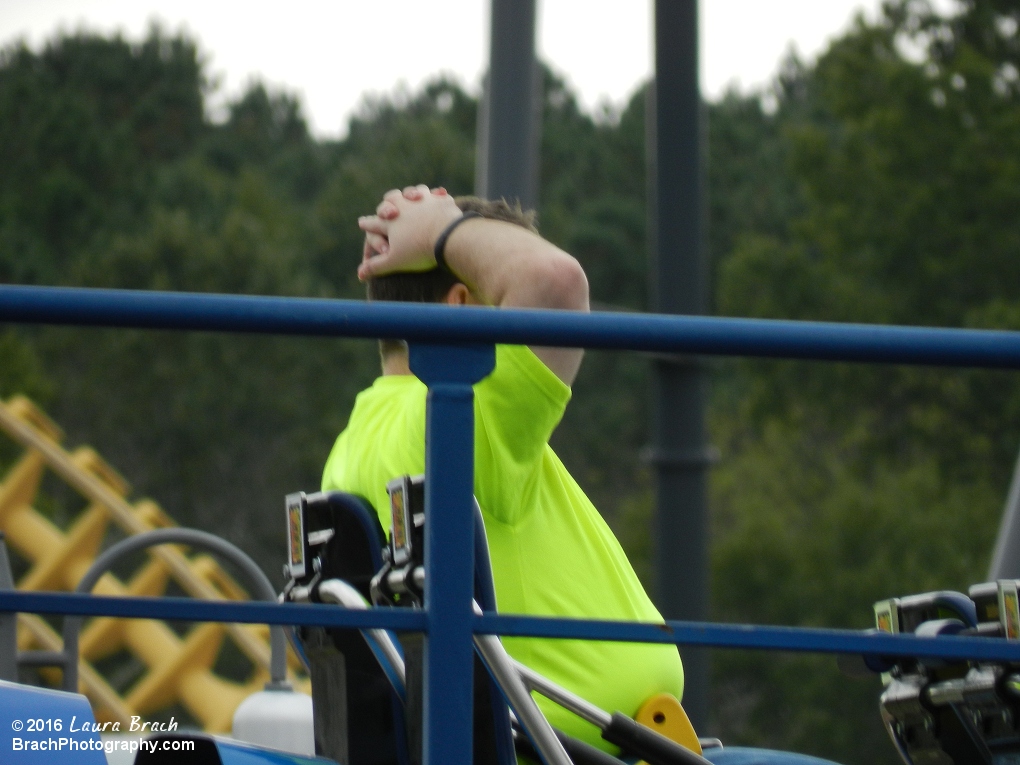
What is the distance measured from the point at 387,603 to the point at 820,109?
30.7 m

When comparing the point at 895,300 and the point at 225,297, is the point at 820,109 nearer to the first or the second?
the point at 895,300

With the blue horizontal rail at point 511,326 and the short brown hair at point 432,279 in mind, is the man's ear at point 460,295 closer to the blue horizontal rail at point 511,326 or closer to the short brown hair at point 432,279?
the short brown hair at point 432,279

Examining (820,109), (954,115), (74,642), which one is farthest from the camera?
(820,109)

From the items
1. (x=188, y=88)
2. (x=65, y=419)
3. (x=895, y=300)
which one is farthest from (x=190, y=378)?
(x=895, y=300)

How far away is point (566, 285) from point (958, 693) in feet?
2.39

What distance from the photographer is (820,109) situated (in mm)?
31156


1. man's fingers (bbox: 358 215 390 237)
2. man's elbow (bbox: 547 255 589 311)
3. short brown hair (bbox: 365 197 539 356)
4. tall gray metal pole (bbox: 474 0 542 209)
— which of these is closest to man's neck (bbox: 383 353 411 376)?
short brown hair (bbox: 365 197 539 356)

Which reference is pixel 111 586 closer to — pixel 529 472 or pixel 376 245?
pixel 376 245

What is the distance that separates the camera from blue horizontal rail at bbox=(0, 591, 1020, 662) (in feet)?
4.63

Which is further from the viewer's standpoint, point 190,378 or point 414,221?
point 190,378

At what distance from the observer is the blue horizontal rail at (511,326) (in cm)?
A: 142

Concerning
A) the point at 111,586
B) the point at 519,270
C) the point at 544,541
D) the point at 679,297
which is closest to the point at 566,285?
the point at 519,270

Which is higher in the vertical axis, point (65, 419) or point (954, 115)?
point (954, 115)

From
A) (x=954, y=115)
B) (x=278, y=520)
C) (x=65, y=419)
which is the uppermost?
(x=954, y=115)
